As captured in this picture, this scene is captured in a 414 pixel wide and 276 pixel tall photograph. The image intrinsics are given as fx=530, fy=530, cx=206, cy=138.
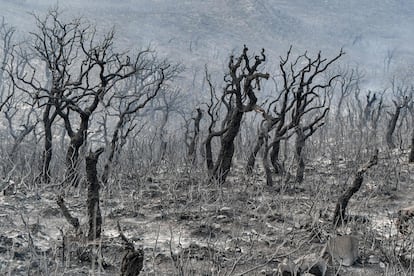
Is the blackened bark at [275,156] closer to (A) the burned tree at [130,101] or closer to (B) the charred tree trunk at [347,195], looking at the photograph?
(A) the burned tree at [130,101]

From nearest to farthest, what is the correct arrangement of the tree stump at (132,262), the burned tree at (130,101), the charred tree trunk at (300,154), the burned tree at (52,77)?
Result: the tree stump at (132,262), the charred tree trunk at (300,154), the burned tree at (52,77), the burned tree at (130,101)

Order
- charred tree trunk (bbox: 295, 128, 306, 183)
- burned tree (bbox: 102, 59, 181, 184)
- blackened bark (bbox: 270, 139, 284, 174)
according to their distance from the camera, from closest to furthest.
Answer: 1. charred tree trunk (bbox: 295, 128, 306, 183)
2. blackened bark (bbox: 270, 139, 284, 174)
3. burned tree (bbox: 102, 59, 181, 184)

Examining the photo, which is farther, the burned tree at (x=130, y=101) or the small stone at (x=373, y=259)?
the burned tree at (x=130, y=101)

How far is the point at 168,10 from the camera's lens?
103m

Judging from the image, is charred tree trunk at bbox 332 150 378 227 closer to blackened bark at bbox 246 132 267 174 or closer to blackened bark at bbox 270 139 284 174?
blackened bark at bbox 270 139 284 174

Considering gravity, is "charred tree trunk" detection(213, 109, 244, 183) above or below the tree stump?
above

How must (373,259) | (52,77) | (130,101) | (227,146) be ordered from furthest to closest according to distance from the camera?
(130,101) → (52,77) → (227,146) → (373,259)

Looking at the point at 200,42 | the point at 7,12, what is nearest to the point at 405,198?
the point at 200,42

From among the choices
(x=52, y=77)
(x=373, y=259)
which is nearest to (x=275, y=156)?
(x=373, y=259)

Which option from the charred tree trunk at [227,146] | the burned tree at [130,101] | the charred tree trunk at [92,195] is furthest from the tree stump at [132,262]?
the charred tree trunk at [227,146]

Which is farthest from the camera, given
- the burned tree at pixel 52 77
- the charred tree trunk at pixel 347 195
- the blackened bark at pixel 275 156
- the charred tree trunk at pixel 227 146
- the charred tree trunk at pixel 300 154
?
the burned tree at pixel 52 77

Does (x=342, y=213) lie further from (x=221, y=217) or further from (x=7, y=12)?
(x=7, y=12)

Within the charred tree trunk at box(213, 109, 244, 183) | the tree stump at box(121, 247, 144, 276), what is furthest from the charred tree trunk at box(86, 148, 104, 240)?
the charred tree trunk at box(213, 109, 244, 183)

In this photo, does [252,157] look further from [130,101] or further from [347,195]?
[130,101]
